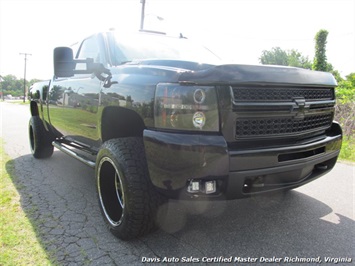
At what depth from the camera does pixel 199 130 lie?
6.57 feet

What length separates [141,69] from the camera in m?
2.49

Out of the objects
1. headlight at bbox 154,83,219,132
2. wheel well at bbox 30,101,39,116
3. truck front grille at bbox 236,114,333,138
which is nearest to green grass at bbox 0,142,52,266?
headlight at bbox 154,83,219,132

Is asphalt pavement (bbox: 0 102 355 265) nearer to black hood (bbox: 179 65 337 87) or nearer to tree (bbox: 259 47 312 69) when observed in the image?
black hood (bbox: 179 65 337 87)

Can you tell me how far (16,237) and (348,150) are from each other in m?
6.69

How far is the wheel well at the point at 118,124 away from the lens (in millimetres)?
2774

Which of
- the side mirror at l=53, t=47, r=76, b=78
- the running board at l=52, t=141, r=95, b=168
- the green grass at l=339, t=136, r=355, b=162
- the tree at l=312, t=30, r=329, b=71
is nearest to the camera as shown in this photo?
the side mirror at l=53, t=47, r=76, b=78

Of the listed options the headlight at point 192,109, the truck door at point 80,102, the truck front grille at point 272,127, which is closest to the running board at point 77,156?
the truck door at point 80,102

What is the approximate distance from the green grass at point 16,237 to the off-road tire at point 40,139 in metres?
1.73

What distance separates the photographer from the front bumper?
1.95 meters

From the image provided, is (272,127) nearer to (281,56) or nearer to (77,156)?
(77,156)

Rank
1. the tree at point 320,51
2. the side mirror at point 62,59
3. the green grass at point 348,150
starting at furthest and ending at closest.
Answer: the tree at point 320,51
the green grass at point 348,150
the side mirror at point 62,59

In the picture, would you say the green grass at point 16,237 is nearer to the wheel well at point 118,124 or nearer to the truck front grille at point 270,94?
the wheel well at point 118,124

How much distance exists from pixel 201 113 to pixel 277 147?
65 centimetres

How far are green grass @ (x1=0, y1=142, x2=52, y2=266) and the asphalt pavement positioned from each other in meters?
0.07
